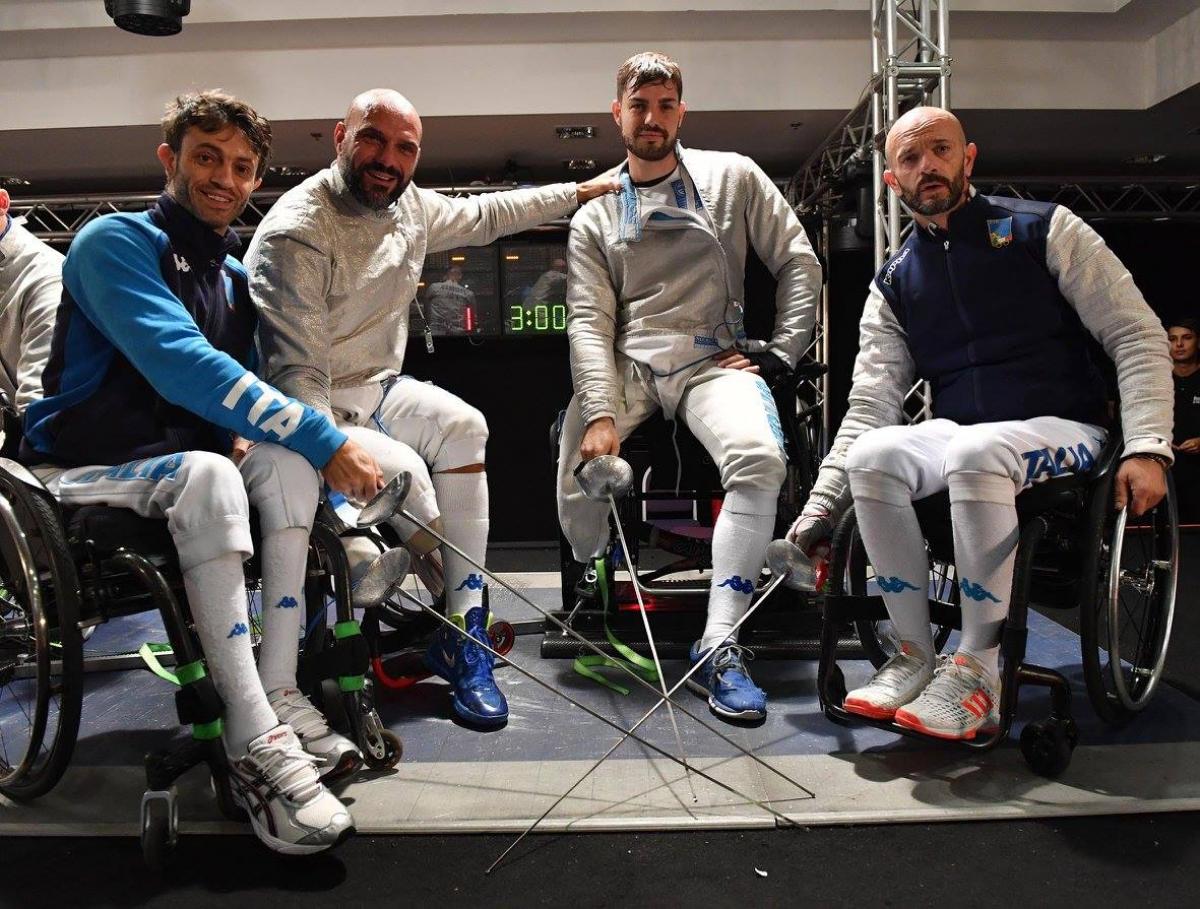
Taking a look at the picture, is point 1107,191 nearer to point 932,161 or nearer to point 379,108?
point 932,161

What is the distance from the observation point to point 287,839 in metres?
1.51

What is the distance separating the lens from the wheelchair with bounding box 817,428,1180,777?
5.77ft

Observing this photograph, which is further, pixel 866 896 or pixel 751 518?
pixel 751 518

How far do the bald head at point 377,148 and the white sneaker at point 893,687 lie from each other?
4.85 feet

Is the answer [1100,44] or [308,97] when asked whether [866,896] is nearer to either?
[308,97]

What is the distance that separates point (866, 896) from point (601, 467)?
874 millimetres

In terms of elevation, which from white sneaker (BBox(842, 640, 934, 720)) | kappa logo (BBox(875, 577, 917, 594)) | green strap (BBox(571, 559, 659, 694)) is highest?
kappa logo (BBox(875, 577, 917, 594))

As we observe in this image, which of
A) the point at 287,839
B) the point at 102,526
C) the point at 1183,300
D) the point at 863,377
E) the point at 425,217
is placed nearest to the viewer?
the point at 287,839

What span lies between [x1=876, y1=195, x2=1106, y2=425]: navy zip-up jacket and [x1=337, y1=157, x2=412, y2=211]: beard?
118cm

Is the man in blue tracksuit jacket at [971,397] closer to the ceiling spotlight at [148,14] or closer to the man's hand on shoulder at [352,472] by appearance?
the man's hand on shoulder at [352,472]

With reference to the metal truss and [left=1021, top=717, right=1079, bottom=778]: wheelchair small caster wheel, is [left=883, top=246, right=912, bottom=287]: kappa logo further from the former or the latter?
the metal truss

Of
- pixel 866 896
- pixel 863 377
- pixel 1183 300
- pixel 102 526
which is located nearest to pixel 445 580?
pixel 102 526

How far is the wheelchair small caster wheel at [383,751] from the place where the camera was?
6.13 ft

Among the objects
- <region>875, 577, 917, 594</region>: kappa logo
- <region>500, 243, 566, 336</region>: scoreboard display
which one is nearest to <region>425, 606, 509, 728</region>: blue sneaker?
<region>875, 577, 917, 594</region>: kappa logo
